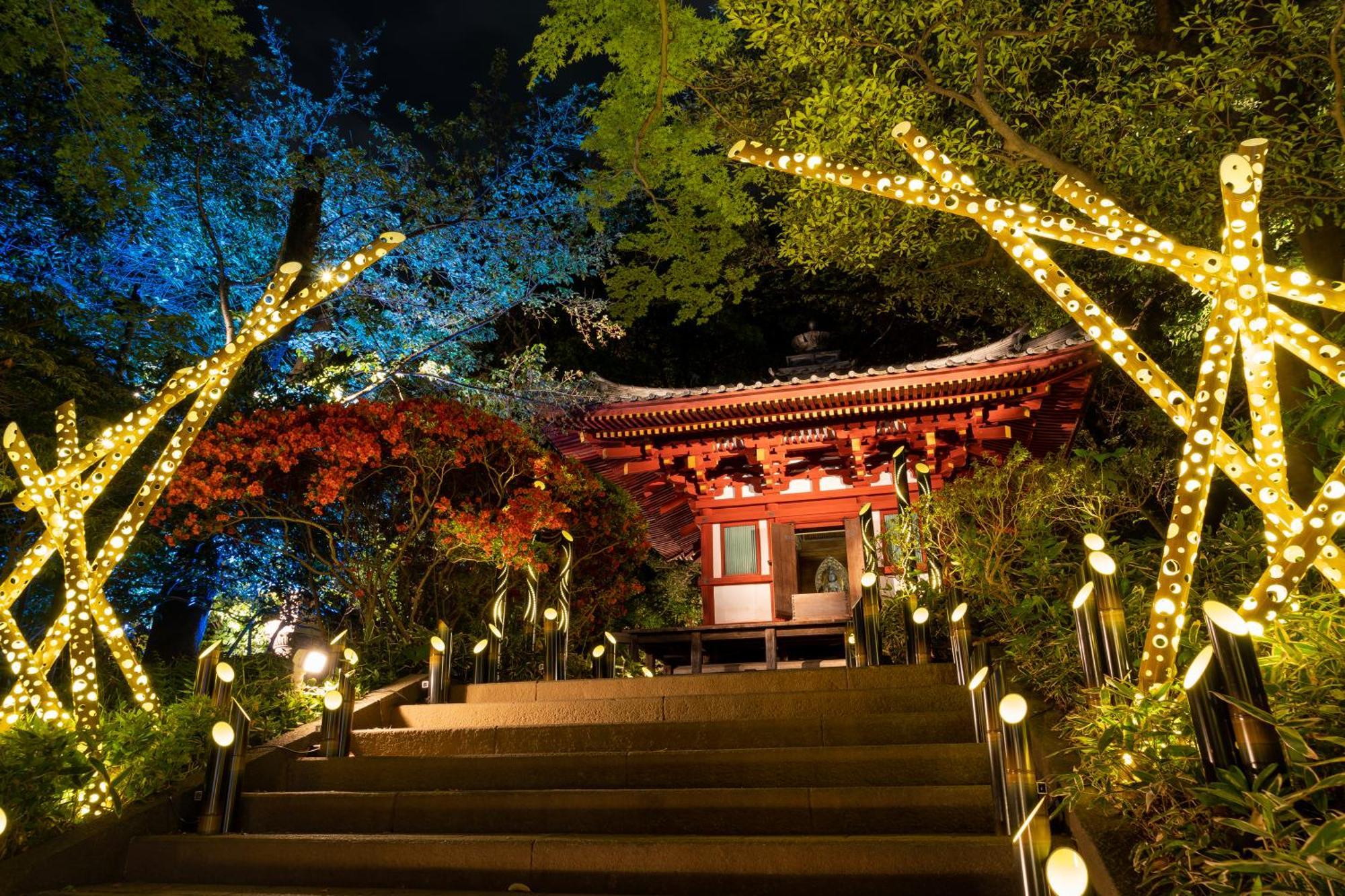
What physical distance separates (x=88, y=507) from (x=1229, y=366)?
6197 mm

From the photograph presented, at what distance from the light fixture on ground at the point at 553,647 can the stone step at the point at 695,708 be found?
140cm

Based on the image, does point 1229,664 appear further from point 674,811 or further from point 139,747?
point 139,747

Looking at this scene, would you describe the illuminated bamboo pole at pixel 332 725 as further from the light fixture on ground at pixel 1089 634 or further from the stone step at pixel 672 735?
the light fixture on ground at pixel 1089 634

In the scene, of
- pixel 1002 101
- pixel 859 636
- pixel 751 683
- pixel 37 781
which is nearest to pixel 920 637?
pixel 859 636

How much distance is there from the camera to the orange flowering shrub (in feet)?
24.4

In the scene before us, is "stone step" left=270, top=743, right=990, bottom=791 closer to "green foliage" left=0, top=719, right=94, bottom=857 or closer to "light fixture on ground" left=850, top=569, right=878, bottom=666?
"green foliage" left=0, top=719, right=94, bottom=857

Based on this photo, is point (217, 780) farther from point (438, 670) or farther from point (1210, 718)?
point (1210, 718)

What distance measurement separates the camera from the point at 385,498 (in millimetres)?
8250

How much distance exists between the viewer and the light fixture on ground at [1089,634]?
13.1 ft

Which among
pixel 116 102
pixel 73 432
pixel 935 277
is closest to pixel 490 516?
pixel 73 432

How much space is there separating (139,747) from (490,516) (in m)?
3.58

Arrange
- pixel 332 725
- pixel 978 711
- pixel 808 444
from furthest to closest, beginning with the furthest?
pixel 808 444 → pixel 332 725 → pixel 978 711

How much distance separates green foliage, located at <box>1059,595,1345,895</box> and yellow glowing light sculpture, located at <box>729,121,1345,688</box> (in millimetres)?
255

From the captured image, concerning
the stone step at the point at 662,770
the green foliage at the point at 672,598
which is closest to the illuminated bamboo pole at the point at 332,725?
the stone step at the point at 662,770
